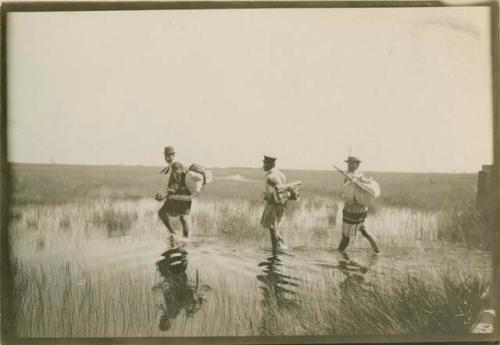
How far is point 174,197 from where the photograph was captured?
136 inches

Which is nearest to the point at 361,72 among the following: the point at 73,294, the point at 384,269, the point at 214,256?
the point at 384,269

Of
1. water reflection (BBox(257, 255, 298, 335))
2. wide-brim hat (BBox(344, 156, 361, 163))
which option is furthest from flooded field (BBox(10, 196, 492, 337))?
wide-brim hat (BBox(344, 156, 361, 163))

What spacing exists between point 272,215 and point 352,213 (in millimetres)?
498

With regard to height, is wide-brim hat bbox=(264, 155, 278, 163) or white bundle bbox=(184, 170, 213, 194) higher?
wide-brim hat bbox=(264, 155, 278, 163)

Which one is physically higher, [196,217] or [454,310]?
[196,217]

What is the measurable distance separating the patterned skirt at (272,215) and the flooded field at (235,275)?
6cm

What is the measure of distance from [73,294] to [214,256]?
2.97 ft

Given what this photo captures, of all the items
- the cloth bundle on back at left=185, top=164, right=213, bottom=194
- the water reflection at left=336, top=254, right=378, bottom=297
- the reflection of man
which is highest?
the cloth bundle on back at left=185, top=164, right=213, bottom=194

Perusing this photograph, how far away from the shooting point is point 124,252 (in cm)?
346

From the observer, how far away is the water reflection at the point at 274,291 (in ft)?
11.2

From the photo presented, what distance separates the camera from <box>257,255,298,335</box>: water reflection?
134 inches

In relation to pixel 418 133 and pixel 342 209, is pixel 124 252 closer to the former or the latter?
pixel 342 209

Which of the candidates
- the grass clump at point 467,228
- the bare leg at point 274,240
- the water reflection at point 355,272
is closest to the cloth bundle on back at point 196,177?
the bare leg at point 274,240

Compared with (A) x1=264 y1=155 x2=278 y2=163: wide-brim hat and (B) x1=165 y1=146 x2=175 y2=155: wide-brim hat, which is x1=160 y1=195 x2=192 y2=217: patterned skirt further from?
(A) x1=264 y1=155 x2=278 y2=163: wide-brim hat
